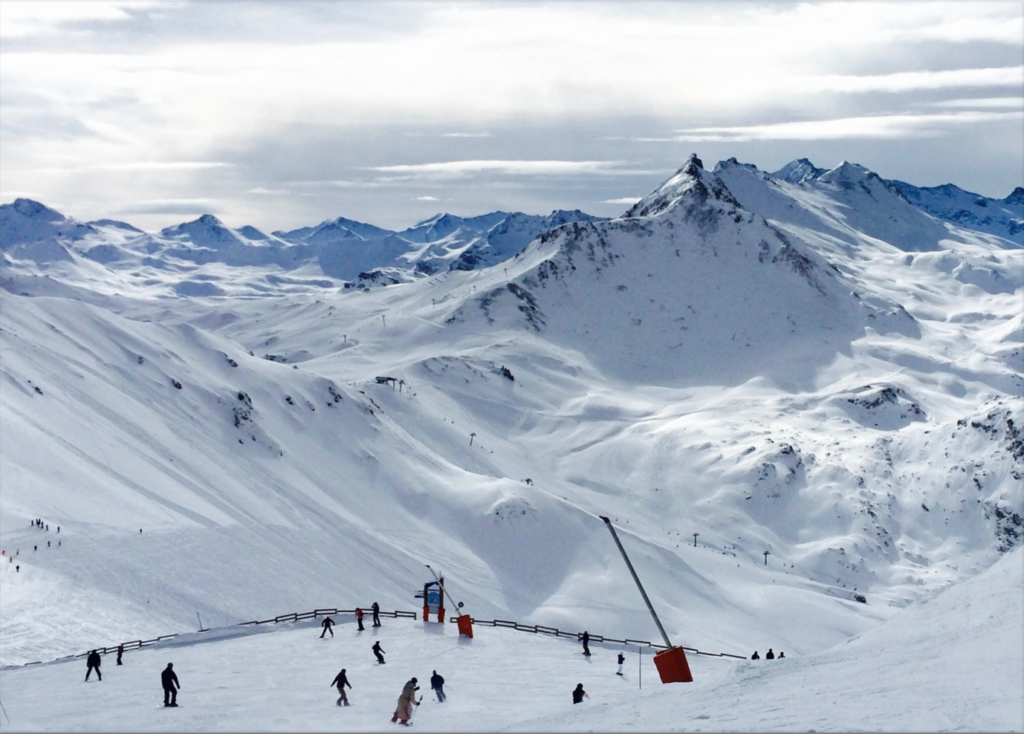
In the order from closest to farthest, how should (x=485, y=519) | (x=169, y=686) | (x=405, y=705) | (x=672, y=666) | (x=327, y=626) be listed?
(x=405, y=705) → (x=169, y=686) → (x=672, y=666) → (x=327, y=626) → (x=485, y=519)

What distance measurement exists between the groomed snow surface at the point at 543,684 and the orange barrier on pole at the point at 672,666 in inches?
34.0

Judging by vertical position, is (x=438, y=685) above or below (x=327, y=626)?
below

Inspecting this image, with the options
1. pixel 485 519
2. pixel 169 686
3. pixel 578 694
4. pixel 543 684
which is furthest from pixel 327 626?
pixel 485 519

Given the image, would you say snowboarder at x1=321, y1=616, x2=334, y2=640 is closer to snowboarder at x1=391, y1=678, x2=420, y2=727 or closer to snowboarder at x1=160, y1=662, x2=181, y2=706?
snowboarder at x1=160, y1=662, x2=181, y2=706

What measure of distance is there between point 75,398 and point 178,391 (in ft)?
55.1

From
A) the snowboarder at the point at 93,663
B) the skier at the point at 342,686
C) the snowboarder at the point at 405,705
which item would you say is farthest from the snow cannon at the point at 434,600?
the snowboarder at the point at 405,705

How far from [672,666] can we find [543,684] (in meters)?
4.87

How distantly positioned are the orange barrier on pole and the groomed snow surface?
86 cm

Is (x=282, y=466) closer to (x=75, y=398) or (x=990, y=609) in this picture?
(x=75, y=398)

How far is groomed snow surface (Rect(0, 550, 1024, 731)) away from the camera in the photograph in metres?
25.0

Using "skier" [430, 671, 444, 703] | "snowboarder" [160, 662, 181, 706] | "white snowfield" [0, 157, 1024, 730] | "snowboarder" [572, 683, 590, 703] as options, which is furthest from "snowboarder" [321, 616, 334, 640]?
"snowboarder" [572, 683, 590, 703]

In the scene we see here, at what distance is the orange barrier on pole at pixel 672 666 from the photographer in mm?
34094

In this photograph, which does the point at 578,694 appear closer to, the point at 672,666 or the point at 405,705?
the point at 672,666

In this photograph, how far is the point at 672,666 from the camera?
34219mm
